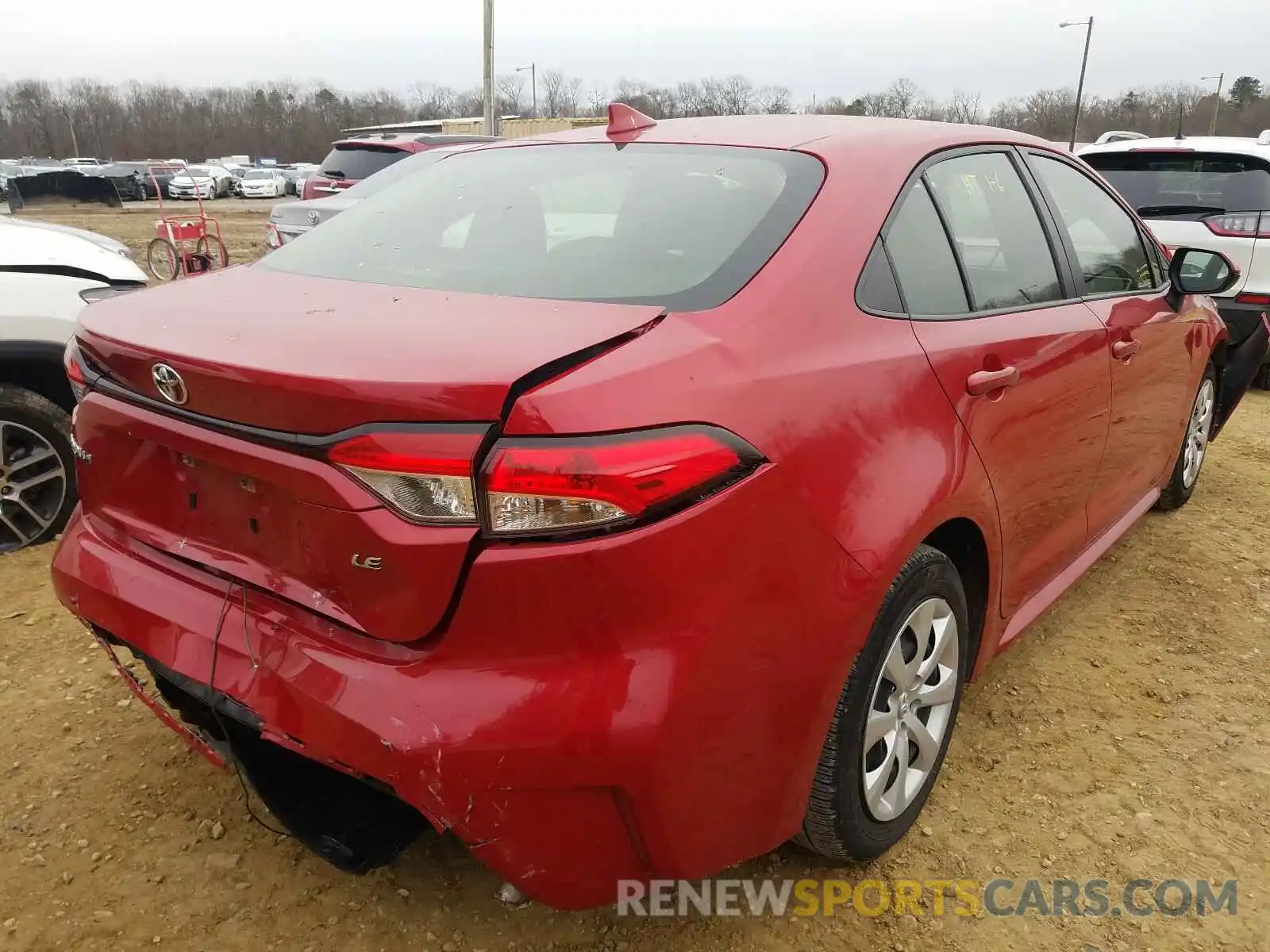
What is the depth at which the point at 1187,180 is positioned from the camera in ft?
21.1

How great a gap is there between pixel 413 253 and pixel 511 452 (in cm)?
99

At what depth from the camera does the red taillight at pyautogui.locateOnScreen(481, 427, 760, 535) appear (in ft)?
4.69

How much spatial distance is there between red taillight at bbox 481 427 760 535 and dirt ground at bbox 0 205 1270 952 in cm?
110

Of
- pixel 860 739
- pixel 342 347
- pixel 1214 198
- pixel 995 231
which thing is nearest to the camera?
pixel 342 347

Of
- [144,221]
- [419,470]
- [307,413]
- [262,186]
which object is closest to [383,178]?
[307,413]

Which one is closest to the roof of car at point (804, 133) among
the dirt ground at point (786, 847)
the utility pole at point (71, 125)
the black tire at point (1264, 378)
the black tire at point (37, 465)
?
the dirt ground at point (786, 847)

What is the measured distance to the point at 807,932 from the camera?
2070 mm

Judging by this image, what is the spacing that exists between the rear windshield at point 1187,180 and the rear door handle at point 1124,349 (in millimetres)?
4171

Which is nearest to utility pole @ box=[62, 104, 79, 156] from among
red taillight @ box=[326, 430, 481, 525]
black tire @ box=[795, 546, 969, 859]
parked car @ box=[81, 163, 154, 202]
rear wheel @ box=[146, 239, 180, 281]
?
parked car @ box=[81, 163, 154, 202]

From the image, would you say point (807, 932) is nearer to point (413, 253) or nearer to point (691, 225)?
point (691, 225)

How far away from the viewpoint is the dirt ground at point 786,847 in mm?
2045

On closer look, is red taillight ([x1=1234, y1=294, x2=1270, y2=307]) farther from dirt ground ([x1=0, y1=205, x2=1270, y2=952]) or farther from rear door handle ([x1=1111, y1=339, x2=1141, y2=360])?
rear door handle ([x1=1111, y1=339, x2=1141, y2=360])

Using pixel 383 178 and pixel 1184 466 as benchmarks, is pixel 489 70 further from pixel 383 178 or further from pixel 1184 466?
pixel 1184 466

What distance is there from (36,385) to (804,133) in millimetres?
3279
